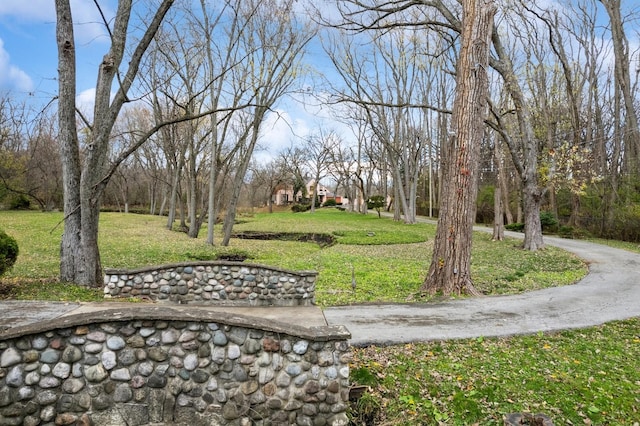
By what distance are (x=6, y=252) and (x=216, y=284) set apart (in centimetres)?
376

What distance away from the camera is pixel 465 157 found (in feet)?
27.2

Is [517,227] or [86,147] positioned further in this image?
[517,227]

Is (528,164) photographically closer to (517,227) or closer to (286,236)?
(517,227)

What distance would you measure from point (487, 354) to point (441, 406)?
4.72 feet

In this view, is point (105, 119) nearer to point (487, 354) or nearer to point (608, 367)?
point (487, 354)

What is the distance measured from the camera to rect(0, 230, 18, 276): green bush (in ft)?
22.5

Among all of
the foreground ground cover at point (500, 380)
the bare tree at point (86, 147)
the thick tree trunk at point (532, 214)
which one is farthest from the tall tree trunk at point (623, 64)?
the bare tree at point (86, 147)

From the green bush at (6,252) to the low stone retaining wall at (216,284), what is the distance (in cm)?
175

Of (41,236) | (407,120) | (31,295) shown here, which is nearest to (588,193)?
(407,120)

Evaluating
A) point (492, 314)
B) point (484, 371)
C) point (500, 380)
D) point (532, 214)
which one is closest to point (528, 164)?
point (532, 214)

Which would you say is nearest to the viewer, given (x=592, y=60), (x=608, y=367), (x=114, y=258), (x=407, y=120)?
(x=608, y=367)

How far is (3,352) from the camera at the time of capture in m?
3.53

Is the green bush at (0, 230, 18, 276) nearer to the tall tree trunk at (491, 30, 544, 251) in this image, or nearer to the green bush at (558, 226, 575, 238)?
the tall tree trunk at (491, 30, 544, 251)

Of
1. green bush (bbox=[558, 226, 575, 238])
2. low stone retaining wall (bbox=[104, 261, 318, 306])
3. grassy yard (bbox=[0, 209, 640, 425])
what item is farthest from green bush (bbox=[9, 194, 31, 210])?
green bush (bbox=[558, 226, 575, 238])
